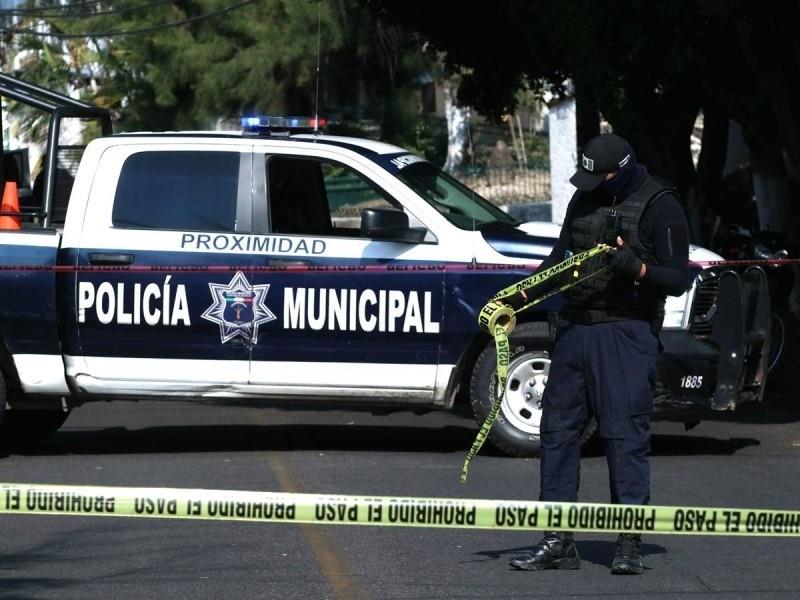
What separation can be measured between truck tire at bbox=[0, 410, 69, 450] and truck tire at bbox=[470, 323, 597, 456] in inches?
115

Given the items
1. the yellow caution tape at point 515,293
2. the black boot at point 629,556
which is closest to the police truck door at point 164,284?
the yellow caution tape at point 515,293

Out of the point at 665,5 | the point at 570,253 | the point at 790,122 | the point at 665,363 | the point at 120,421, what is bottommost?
the point at 120,421

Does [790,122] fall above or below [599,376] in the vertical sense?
above

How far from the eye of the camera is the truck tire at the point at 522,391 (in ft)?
29.7

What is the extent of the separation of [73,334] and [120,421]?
2.42 meters

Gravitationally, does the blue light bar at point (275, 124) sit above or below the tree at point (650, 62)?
below

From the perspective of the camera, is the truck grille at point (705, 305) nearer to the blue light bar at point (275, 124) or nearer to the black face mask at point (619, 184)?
the blue light bar at point (275, 124)

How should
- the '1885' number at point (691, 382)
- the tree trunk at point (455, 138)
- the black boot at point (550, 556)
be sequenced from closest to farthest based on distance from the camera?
the black boot at point (550, 556), the '1885' number at point (691, 382), the tree trunk at point (455, 138)

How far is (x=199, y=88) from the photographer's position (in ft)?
112

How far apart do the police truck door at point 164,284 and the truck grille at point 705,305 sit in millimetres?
2666

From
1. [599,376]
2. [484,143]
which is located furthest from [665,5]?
[484,143]

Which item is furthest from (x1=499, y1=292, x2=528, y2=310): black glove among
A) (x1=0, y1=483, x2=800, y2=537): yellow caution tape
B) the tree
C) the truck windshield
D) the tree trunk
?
the tree trunk

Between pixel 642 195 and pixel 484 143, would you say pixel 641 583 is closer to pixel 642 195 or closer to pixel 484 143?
pixel 642 195

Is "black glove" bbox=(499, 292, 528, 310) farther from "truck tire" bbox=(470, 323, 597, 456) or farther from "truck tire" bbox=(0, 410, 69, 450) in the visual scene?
"truck tire" bbox=(0, 410, 69, 450)
